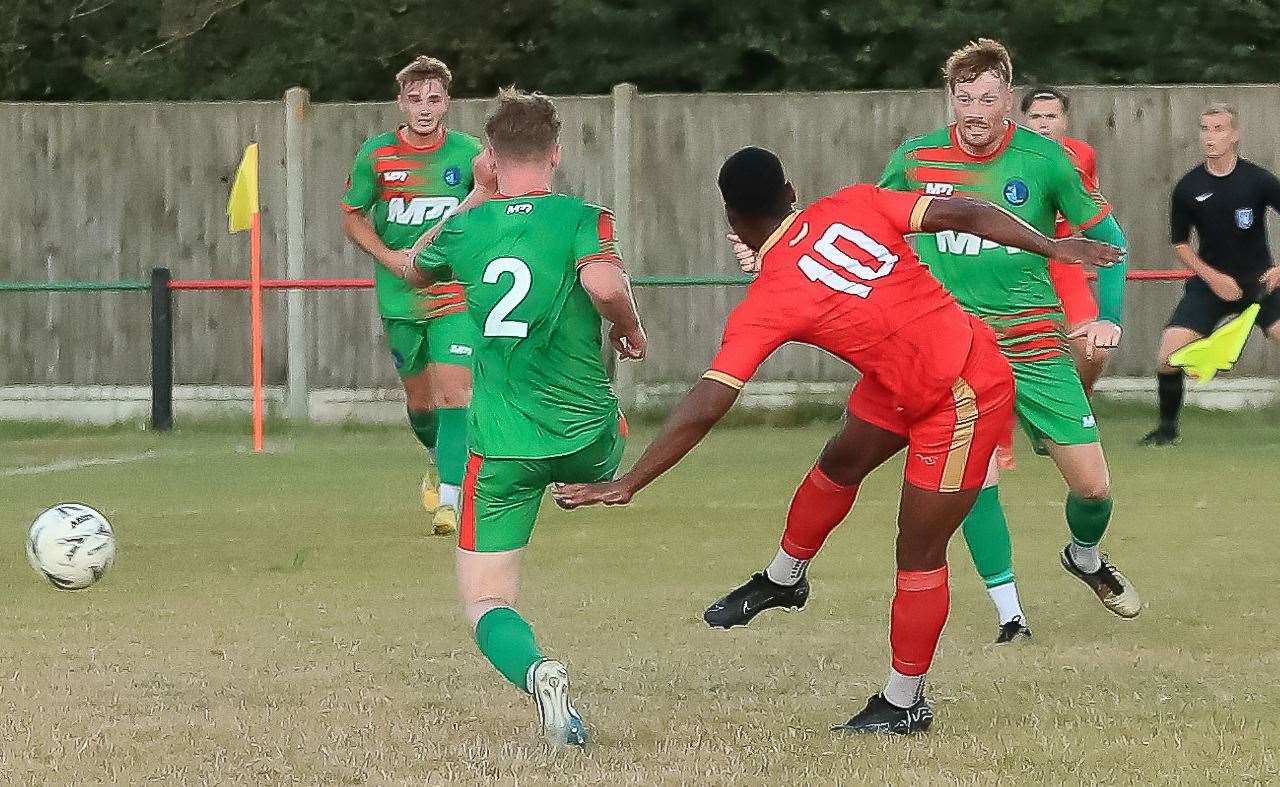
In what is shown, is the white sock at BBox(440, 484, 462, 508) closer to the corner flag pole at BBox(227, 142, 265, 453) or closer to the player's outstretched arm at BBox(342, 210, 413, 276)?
the player's outstretched arm at BBox(342, 210, 413, 276)

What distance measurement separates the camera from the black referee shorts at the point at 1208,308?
13.5m

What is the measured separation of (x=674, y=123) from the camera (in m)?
16.8

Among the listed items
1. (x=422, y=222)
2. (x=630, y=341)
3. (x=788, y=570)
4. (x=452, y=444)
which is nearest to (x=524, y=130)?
(x=630, y=341)

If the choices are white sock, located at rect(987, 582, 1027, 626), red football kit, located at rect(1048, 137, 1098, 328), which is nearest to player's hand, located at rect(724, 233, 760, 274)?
white sock, located at rect(987, 582, 1027, 626)

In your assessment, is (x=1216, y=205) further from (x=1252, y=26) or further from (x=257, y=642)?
(x=257, y=642)

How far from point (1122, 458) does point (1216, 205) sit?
5.55 feet

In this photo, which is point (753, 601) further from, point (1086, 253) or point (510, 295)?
point (1086, 253)

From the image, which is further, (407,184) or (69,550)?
(407,184)

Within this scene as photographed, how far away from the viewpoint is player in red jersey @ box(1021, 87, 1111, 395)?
7883 millimetres

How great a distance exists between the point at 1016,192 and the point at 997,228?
1.86 m

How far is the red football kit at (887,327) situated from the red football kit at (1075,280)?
6.39 feet

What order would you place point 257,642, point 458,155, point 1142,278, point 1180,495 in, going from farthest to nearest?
point 1142,278, point 1180,495, point 458,155, point 257,642

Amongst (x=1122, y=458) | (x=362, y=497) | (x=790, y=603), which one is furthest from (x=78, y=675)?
(x=1122, y=458)

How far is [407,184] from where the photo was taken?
10.5 metres
